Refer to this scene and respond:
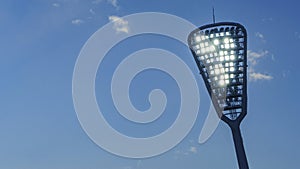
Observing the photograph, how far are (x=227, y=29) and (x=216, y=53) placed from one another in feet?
13.0

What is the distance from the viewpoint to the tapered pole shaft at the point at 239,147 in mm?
69000

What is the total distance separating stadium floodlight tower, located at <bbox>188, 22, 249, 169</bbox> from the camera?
73750 mm

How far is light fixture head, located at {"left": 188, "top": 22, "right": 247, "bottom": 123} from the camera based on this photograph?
7406 cm

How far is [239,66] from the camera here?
74.8 metres

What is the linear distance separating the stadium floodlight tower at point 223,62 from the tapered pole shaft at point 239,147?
3.02 m

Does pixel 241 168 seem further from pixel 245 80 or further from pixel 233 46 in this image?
pixel 233 46

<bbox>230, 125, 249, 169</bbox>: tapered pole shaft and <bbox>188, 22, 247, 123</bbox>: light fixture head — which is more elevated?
<bbox>188, 22, 247, 123</bbox>: light fixture head

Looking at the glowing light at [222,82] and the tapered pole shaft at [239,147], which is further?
the glowing light at [222,82]

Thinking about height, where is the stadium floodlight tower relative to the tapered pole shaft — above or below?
above

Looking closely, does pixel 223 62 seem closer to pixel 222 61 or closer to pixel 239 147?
pixel 222 61

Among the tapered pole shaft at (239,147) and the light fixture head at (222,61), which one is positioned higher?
the light fixture head at (222,61)

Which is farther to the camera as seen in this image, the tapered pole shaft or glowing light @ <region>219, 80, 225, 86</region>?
glowing light @ <region>219, 80, 225, 86</region>

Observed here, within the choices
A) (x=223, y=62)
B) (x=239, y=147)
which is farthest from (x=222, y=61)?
(x=239, y=147)

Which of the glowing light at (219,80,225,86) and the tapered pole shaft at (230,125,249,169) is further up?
the glowing light at (219,80,225,86)
